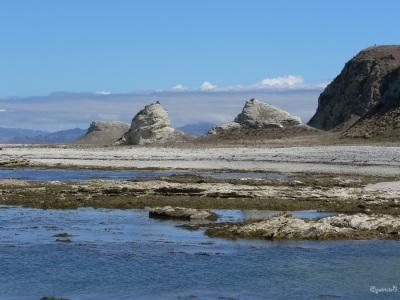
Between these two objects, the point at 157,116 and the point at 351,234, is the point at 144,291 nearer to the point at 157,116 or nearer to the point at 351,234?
the point at 351,234

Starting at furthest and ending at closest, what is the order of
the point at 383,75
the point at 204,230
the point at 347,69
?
1. the point at 347,69
2. the point at 383,75
3. the point at 204,230

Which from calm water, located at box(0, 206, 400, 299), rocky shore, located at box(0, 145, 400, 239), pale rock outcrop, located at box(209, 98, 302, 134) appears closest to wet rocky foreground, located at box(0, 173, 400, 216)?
rocky shore, located at box(0, 145, 400, 239)

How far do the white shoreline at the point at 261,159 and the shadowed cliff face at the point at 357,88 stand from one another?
37.6 metres

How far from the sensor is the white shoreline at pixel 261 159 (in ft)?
189

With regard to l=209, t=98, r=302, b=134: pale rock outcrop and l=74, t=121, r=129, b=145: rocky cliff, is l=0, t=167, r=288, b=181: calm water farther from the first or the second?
l=74, t=121, r=129, b=145: rocky cliff

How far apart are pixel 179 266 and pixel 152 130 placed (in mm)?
89817

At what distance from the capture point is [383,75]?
385 ft

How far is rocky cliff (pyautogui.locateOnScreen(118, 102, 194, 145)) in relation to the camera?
10962cm

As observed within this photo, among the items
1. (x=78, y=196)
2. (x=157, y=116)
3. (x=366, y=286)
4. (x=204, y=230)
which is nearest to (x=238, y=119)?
(x=157, y=116)

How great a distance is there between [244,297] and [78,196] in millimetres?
21507

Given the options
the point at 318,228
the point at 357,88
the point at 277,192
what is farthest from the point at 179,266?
the point at 357,88

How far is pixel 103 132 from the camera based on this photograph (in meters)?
146

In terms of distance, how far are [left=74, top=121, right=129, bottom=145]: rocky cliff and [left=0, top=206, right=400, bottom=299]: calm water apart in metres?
115

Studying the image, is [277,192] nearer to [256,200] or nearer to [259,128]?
[256,200]
